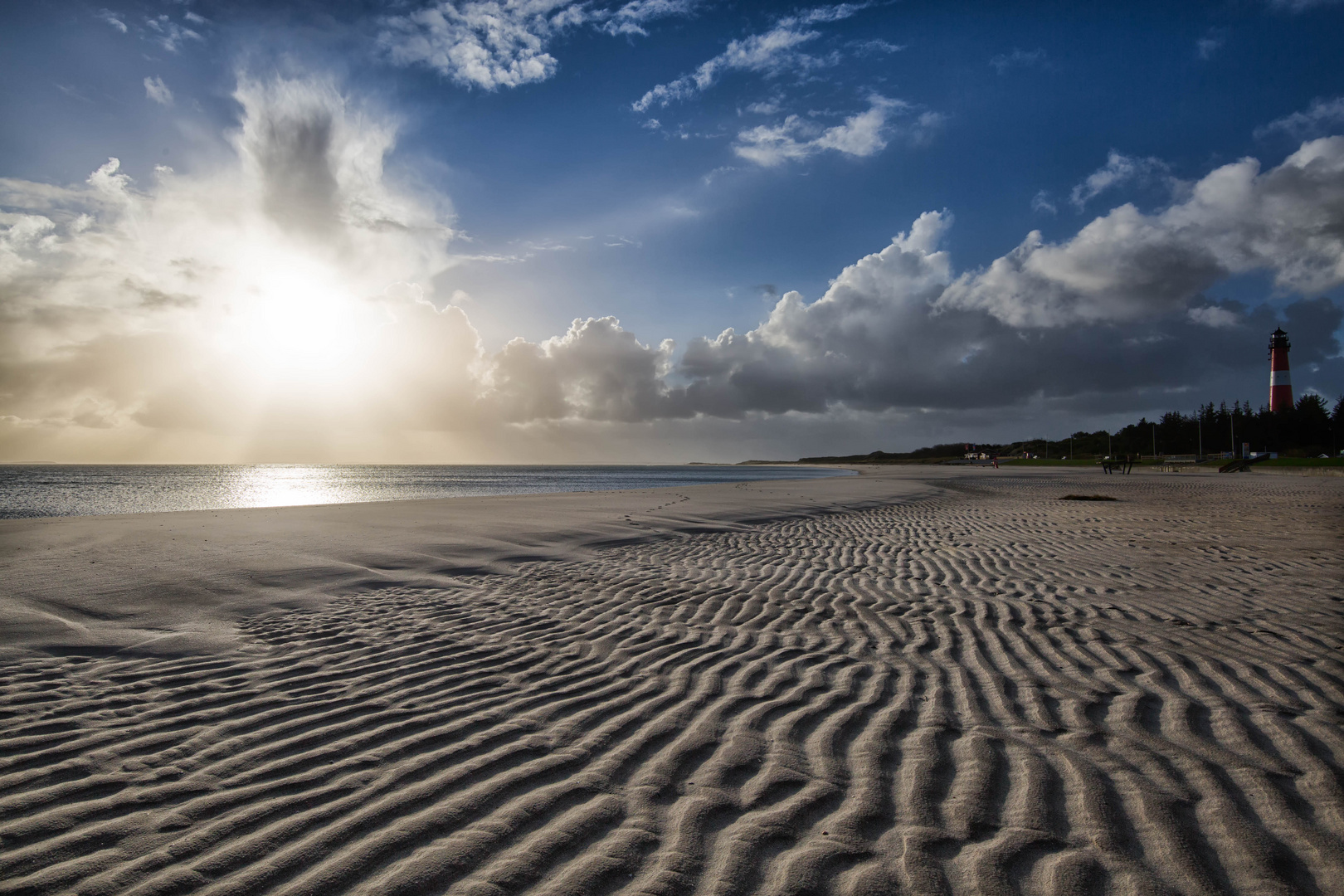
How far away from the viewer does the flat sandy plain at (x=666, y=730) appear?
8.39 feet

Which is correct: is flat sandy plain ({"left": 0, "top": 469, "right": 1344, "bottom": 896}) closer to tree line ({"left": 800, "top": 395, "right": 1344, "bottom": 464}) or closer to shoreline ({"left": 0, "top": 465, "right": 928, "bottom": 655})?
shoreline ({"left": 0, "top": 465, "right": 928, "bottom": 655})

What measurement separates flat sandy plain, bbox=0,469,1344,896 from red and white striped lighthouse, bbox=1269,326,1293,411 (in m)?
96.5

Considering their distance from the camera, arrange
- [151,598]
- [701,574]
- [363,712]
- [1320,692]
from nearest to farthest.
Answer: [363,712]
[1320,692]
[151,598]
[701,574]

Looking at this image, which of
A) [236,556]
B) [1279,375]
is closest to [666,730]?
[236,556]

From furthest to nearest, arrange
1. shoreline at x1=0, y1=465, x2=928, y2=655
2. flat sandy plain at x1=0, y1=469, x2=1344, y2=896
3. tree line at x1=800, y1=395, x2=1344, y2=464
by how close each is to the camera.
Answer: tree line at x1=800, y1=395, x2=1344, y2=464
shoreline at x1=0, y1=465, x2=928, y2=655
flat sandy plain at x1=0, y1=469, x2=1344, y2=896

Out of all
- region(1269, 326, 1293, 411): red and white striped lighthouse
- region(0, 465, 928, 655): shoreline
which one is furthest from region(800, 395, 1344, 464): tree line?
region(0, 465, 928, 655): shoreline

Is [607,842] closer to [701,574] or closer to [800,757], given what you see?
[800,757]

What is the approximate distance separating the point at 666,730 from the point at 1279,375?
10866 centimetres

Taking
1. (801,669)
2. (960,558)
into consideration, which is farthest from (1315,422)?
(801,669)

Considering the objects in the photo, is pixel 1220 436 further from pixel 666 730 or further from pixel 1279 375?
pixel 666 730

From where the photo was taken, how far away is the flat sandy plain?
2.56m

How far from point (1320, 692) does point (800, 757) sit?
12.4 feet

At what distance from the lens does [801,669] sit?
4.81m

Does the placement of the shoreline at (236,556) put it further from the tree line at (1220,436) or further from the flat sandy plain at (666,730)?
the tree line at (1220,436)
